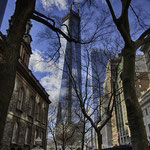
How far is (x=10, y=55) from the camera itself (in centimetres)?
343

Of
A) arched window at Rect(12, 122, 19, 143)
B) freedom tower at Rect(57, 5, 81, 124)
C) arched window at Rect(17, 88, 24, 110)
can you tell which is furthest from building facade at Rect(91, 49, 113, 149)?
arched window at Rect(12, 122, 19, 143)

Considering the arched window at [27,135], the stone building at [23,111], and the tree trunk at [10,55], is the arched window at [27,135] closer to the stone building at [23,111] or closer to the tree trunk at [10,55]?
the stone building at [23,111]

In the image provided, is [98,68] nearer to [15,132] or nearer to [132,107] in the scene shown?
[132,107]

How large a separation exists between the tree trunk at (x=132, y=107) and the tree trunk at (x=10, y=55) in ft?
10.4

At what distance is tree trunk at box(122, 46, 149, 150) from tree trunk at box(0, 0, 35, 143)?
3155 mm

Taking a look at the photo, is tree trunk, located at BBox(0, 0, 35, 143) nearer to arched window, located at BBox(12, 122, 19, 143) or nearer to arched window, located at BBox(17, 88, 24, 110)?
arched window, located at BBox(12, 122, 19, 143)

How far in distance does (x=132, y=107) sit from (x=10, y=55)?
3409 millimetres

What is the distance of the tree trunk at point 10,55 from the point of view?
118 inches

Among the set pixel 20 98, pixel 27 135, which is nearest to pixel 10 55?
pixel 20 98

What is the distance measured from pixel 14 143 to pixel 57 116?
1757cm

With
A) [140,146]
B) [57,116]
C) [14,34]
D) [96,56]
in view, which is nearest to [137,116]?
[140,146]

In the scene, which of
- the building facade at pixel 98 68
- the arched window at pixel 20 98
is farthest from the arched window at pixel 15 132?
the building facade at pixel 98 68

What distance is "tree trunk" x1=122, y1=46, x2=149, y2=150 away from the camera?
4027 mm

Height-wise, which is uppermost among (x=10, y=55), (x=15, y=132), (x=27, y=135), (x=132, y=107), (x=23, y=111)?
(x=23, y=111)
